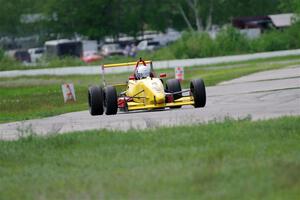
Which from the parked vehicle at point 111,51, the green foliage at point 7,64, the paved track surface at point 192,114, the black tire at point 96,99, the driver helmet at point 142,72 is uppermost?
the driver helmet at point 142,72

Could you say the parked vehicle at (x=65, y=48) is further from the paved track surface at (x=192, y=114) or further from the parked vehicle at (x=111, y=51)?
the paved track surface at (x=192, y=114)

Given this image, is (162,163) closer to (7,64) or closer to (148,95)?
(148,95)

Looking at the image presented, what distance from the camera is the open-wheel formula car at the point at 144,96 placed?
84.1 ft

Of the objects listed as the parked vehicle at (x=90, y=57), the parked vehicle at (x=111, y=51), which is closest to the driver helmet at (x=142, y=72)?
the parked vehicle at (x=90, y=57)

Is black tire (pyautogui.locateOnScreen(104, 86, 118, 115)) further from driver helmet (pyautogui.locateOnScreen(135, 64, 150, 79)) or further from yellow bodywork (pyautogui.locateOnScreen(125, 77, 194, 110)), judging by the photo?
driver helmet (pyautogui.locateOnScreen(135, 64, 150, 79))

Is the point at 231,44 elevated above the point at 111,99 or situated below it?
below

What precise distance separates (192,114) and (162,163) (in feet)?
31.9

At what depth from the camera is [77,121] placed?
86.9 feet

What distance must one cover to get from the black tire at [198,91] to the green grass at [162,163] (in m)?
5.07

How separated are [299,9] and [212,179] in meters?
64.3

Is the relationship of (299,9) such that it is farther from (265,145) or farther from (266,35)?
(265,145)

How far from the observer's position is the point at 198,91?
26.0m

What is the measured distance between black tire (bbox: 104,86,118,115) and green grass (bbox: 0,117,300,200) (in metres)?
5.22

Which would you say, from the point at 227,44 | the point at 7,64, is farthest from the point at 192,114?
the point at 7,64
